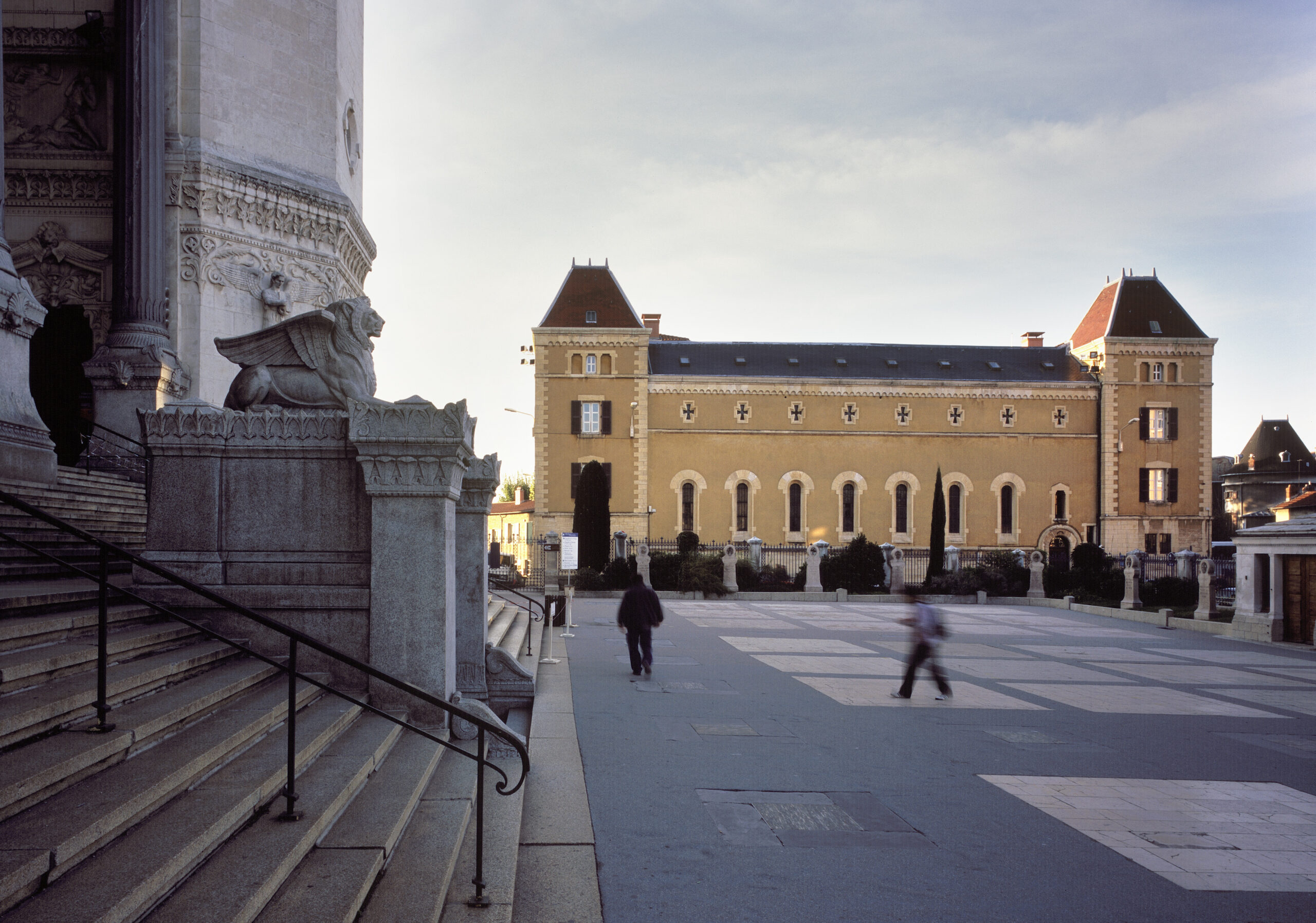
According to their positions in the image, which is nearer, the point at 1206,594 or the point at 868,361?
the point at 1206,594

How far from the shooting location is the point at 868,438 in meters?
52.0

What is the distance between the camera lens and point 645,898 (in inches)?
187

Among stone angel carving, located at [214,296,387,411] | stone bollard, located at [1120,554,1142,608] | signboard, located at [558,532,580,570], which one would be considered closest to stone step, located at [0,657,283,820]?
stone angel carving, located at [214,296,387,411]

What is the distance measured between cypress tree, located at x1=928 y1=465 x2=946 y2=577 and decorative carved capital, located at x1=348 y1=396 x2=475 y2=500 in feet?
106

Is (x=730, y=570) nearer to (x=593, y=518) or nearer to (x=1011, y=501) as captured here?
(x=593, y=518)

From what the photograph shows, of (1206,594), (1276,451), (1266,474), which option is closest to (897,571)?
(1206,594)

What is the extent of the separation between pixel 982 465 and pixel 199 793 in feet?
174

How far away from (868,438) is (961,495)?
6.76m

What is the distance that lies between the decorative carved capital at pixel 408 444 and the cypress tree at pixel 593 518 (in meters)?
27.3

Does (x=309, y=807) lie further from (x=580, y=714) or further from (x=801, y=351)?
(x=801, y=351)

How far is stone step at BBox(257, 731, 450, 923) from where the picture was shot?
137 inches

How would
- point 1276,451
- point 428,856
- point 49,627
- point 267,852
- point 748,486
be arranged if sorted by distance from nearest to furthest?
point 267,852 → point 428,856 → point 49,627 → point 748,486 → point 1276,451

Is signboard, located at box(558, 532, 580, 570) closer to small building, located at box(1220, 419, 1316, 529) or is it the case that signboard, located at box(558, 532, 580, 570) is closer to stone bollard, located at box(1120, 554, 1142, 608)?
stone bollard, located at box(1120, 554, 1142, 608)

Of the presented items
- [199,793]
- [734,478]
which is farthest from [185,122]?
[734,478]
